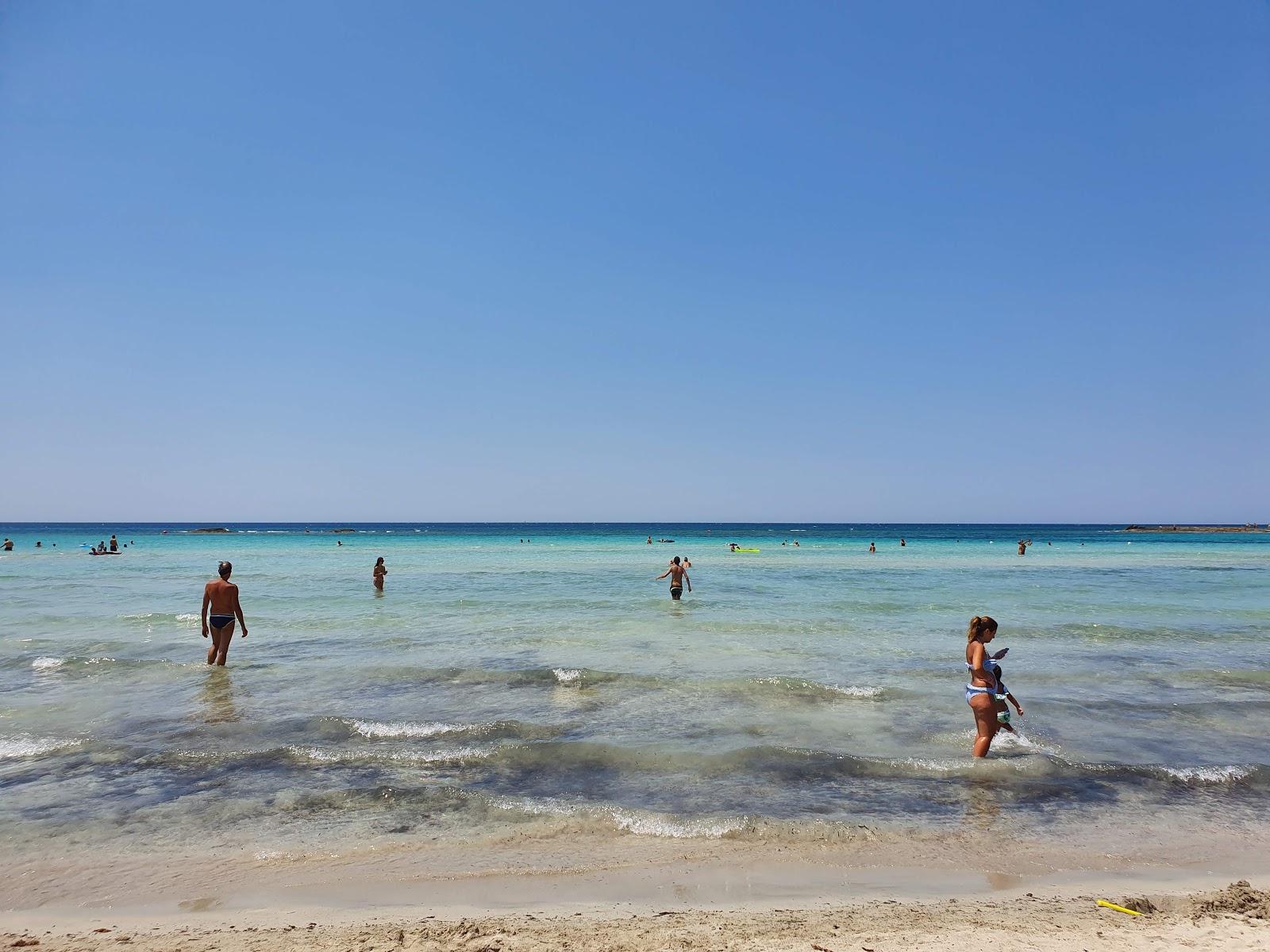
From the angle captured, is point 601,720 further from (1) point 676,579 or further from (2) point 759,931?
(1) point 676,579

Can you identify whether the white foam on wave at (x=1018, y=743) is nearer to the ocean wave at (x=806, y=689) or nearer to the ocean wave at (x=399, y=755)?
the ocean wave at (x=806, y=689)

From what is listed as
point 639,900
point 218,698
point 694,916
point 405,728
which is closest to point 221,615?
point 218,698

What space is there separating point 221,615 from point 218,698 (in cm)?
264

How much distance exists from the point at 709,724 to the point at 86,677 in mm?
10872

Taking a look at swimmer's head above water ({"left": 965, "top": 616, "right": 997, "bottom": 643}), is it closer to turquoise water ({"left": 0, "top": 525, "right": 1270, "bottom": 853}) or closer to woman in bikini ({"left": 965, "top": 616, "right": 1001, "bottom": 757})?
woman in bikini ({"left": 965, "top": 616, "right": 1001, "bottom": 757})

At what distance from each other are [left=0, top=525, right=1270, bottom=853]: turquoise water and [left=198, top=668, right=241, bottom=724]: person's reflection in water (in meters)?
0.06

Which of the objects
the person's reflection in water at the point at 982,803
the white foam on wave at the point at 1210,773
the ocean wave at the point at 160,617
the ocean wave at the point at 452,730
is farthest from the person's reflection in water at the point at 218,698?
the white foam on wave at the point at 1210,773

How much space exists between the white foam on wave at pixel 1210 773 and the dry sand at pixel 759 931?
9.61 feet

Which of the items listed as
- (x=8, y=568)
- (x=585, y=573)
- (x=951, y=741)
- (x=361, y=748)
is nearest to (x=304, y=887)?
(x=361, y=748)

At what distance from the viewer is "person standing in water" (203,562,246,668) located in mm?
13015

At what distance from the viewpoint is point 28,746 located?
27.9 ft

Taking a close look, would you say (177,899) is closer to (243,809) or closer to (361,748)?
(243,809)

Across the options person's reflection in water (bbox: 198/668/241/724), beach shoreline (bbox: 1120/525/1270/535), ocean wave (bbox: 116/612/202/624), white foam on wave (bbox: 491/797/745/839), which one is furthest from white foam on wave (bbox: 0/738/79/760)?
beach shoreline (bbox: 1120/525/1270/535)

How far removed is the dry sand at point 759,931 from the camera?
436 centimetres
